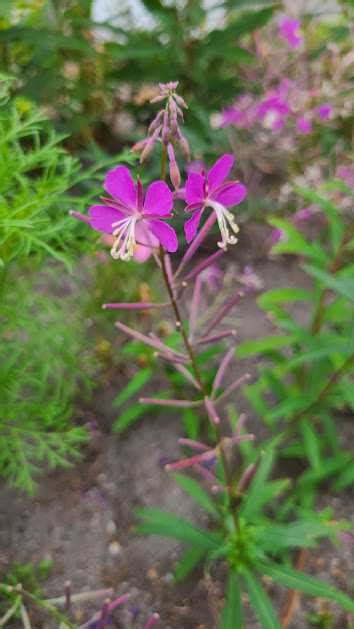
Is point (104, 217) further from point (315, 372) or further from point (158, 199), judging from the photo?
point (315, 372)

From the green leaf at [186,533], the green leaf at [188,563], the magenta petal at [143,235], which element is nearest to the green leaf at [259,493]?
the green leaf at [186,533]

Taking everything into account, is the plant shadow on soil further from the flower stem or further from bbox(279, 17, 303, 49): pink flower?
bbox(279, 17, 303, 49): pink flower

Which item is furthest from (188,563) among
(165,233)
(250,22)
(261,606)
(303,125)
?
(250,22)

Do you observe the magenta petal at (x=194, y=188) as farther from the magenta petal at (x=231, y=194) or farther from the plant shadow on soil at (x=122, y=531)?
the plant shadow on soil at (x=122, y=531)

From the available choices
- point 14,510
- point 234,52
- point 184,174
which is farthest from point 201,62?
point 14,510

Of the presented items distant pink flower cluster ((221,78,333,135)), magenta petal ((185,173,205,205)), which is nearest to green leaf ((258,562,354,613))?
magenta petal ((185,173,205,205))

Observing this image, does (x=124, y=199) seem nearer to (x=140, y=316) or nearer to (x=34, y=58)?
(x=140, y=316)
